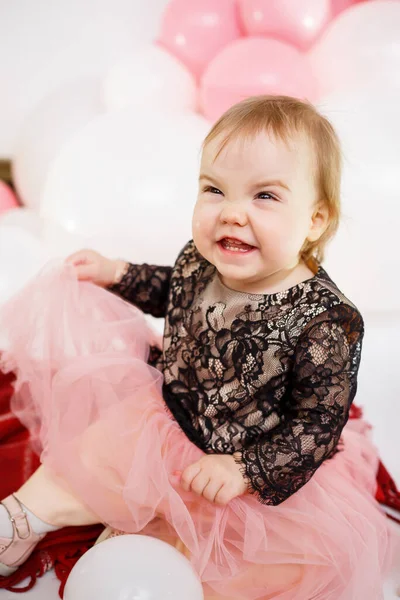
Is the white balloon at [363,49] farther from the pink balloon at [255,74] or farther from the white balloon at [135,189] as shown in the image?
the white balloon at [135,189]

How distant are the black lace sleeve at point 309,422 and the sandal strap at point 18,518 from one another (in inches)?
13.3

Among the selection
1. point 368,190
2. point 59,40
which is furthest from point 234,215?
point 59,40

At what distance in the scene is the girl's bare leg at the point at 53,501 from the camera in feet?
3.25

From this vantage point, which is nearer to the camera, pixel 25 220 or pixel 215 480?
pixel 215 480

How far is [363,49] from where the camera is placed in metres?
1.59

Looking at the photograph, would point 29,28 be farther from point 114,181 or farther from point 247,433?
point 247,433

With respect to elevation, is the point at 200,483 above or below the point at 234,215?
below

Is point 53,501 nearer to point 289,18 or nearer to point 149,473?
point 149,473

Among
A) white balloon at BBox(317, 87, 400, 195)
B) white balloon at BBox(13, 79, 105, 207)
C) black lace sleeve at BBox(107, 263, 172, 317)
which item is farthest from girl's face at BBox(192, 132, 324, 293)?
white balloon at BBox(13, 79, 105, 207)

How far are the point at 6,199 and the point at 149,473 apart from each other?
158cm

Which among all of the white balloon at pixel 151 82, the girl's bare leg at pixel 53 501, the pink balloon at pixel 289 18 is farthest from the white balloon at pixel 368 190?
the girl's bare leg at pixel 53 501

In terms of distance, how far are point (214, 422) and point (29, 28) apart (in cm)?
177

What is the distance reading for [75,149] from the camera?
1.64m

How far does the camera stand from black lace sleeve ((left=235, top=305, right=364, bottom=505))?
0.91 meters
